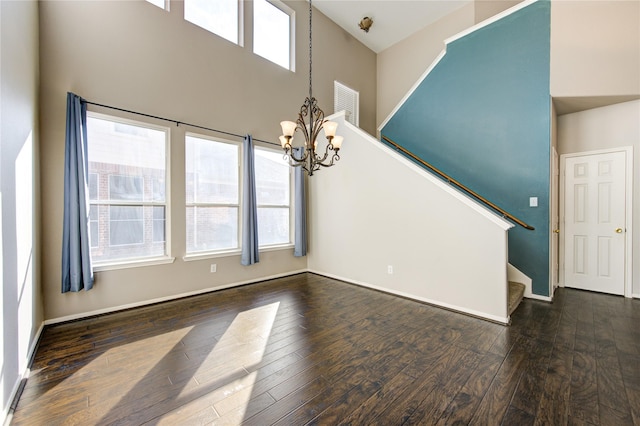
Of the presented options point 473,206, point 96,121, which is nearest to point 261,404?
point 473,206

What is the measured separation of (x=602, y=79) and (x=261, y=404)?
18.3 feet

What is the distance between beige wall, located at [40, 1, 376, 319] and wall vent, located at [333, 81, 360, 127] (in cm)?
100

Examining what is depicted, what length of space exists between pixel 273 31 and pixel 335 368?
568 centimetres

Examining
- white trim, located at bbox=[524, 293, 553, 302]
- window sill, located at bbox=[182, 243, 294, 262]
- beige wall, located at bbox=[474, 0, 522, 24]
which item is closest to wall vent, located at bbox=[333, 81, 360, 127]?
beige wall, located at bbox=[474, 0, 522, 24]

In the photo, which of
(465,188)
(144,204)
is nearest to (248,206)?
(144,204)

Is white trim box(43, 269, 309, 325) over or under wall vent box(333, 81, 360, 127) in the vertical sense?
under

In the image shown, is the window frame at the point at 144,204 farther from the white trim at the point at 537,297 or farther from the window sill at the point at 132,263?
the white trim at the point at 537,297

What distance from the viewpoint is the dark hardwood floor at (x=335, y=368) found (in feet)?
5.70

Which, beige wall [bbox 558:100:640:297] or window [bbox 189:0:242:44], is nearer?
beige wall [bbox 558:100:640:297]

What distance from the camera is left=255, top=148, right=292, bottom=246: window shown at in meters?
4.91

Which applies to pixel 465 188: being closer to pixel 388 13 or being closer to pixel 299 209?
pixel 299 209

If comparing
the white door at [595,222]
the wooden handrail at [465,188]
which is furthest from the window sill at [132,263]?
the white door at [595,222]

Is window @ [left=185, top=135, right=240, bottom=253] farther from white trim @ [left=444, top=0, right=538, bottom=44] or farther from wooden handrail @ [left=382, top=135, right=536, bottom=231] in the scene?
white trim @ [left=444, top=0, right=538, bottom=44]

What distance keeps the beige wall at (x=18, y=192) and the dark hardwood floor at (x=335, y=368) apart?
0.33 metres
